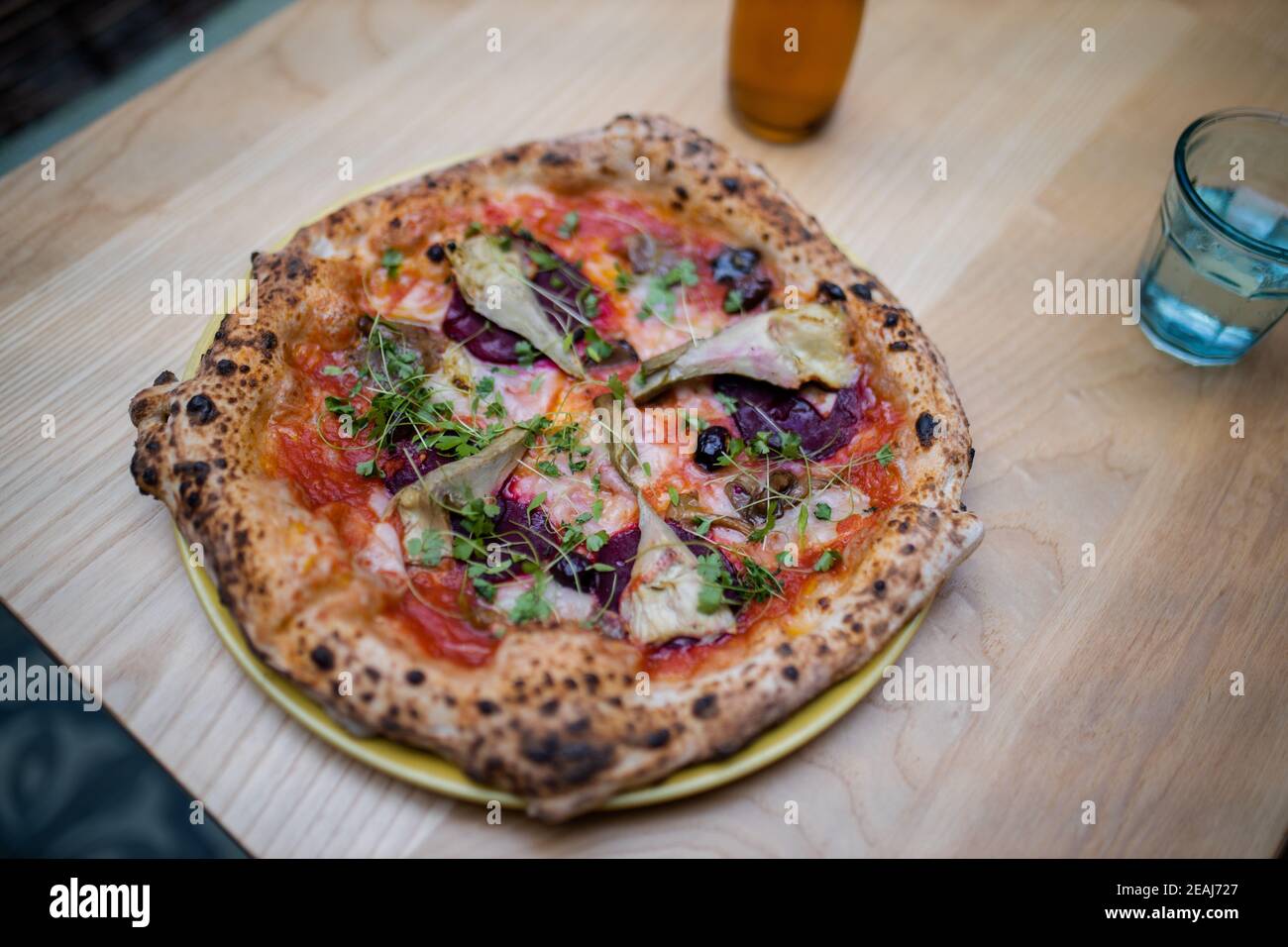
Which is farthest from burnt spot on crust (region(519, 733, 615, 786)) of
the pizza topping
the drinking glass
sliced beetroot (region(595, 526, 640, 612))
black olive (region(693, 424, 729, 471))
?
the drinking glass

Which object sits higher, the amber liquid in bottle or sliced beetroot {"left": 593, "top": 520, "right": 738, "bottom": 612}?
the amber liquid in bottle

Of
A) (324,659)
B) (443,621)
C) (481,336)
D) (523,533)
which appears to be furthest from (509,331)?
(324,659)

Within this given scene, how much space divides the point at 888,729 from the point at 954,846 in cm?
28

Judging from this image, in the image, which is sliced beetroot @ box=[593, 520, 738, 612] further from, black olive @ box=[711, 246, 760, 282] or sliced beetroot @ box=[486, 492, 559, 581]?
black olive @ box=[711, 246, 760, 282]

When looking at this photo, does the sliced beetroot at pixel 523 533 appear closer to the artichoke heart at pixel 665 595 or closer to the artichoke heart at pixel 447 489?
the artichoke heart at pixel 447 489

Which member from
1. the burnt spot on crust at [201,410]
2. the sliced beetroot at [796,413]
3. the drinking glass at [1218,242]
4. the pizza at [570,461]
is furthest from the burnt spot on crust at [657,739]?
the drinking glass at [1218,242]

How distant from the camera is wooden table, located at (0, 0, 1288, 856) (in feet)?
7.26

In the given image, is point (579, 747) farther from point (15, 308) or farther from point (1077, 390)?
point (15, 308)

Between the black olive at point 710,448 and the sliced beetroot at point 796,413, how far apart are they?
0.30 ft

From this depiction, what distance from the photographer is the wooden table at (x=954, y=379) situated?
2213mm

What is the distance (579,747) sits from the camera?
6.40ft

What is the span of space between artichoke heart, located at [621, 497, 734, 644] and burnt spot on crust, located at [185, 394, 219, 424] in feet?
3.30

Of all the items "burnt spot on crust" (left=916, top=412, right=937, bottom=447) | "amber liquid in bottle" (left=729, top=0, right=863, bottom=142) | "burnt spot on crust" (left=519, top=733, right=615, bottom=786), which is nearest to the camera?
"burnt spot on crust" (left=519, top=733, right=615, bottom=786)
